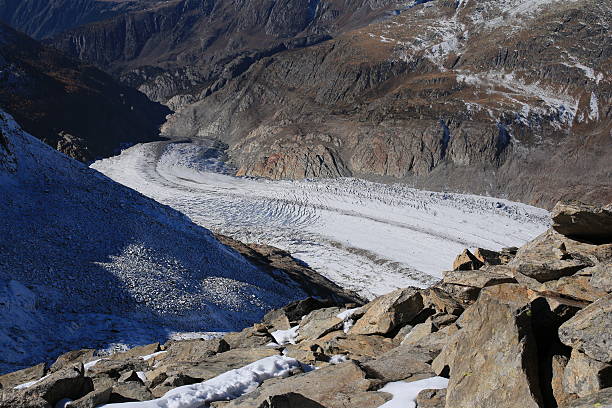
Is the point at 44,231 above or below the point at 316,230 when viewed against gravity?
above

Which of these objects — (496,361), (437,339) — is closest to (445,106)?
(437,339)

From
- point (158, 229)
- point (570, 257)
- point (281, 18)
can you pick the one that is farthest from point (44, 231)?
point (281, 18)

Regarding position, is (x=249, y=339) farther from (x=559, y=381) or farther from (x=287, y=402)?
(x=559, y=381)

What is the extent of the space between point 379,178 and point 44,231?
127 ft

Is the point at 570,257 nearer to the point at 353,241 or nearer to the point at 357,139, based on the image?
the point at 353,241

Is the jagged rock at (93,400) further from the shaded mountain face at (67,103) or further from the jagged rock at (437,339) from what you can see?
the shaded mountain face at (67,103)

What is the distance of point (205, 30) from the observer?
557ft

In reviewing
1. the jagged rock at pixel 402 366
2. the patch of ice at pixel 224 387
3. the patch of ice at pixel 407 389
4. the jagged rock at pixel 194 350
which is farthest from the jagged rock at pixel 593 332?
the jagged rock at pixel 194 350

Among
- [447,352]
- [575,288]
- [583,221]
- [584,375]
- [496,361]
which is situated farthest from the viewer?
[583,221]

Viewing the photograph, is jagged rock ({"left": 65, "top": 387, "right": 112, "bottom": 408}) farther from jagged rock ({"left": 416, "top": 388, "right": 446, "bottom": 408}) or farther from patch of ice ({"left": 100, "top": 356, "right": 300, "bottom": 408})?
jagged rock ({"left": 416, "top": 388, "right": 446, "bottom": 408})

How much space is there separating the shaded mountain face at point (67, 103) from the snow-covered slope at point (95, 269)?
43.4 meters

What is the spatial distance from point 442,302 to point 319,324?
351 centimetres

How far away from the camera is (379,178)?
5438 centimetres

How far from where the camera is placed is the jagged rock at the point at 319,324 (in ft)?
39.7
